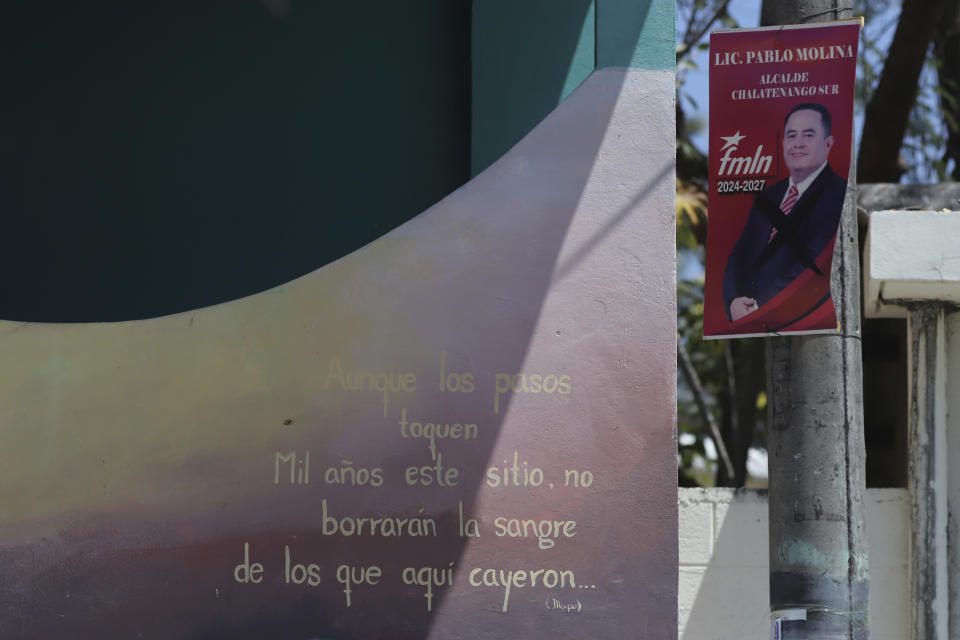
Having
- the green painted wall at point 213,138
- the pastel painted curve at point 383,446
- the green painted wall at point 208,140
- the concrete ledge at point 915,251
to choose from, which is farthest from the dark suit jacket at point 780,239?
the green painted wall at point 208,140

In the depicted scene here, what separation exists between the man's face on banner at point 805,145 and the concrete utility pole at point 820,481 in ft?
0.88

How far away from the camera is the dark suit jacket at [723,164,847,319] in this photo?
3.96 m

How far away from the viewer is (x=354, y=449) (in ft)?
14.2

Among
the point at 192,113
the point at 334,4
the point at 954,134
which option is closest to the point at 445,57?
the point at 334,4

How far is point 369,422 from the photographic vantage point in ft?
14.3

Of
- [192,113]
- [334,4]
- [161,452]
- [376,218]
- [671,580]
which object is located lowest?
[671,580]

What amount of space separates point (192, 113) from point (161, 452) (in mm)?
2720

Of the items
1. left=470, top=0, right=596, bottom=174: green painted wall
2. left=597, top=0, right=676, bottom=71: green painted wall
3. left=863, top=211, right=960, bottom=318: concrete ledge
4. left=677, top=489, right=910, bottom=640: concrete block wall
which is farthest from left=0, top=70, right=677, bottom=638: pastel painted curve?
left=863, top=211, right=960, bottom=318: concrete ledge

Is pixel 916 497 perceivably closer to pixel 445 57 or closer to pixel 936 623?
pixel 936 623

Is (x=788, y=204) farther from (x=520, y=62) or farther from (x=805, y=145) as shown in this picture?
(x=520, y=62)

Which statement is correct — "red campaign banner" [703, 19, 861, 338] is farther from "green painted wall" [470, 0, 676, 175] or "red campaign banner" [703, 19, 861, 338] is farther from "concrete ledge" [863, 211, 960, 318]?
"concrete ledge" [863, 211, 960, 318]

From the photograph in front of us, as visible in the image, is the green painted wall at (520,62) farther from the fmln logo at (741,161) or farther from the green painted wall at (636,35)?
the fmln logo at (741,161)
